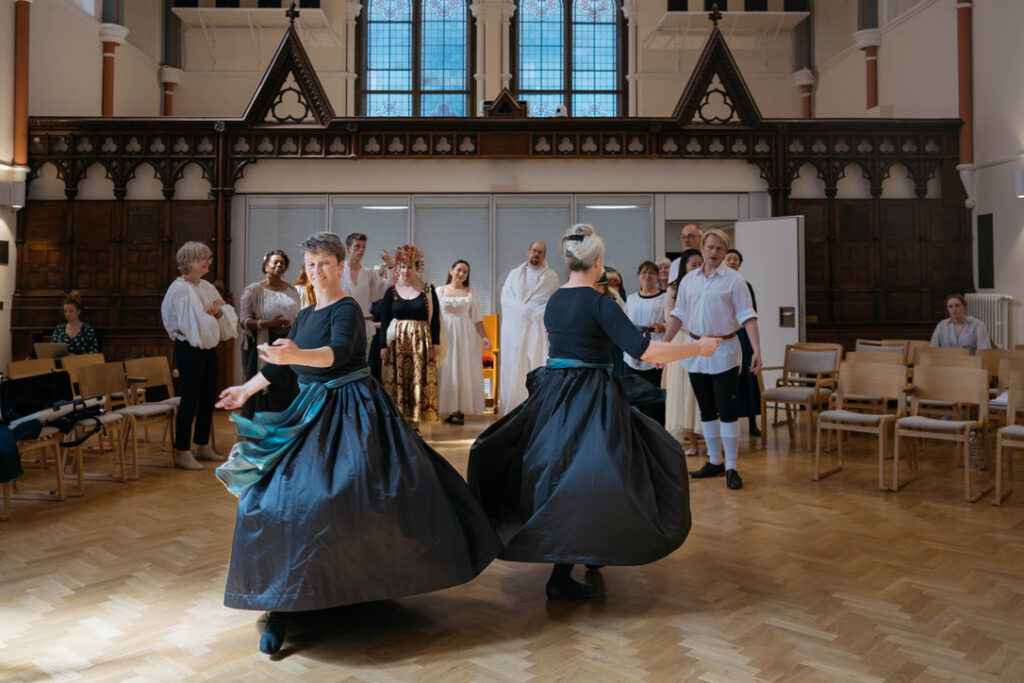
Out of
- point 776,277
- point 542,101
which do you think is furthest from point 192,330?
point 542,101

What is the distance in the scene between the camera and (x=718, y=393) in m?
5.27

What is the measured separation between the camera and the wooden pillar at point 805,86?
13.4 meters

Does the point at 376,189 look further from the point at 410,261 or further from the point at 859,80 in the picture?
the point at 859,80

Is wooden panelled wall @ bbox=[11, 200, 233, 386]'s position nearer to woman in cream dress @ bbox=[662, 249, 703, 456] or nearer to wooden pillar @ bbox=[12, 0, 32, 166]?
wooden pillar @ bbox=[12, 0, 32, 166]

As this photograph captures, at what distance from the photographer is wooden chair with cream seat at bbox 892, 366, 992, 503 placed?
16.4 ft

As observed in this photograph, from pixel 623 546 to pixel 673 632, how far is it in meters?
0.37

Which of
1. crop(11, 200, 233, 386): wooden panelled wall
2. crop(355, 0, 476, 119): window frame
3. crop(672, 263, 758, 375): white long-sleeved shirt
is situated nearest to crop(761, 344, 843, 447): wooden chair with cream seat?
crop(672, 263, 758, 375): white long-sleeved shirt

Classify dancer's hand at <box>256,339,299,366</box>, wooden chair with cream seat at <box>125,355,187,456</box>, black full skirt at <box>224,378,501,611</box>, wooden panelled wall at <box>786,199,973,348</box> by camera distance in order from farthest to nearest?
wooden panelled wall at <box>786,199,973,348</box> < wooden chair with cream seat at <box>125,355,187,456</box> < black full skirt at <box>224,378,501,611</box> < dancer's hand at <box>256,339,299,366</box>

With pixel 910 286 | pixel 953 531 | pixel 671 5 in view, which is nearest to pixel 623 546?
pixel 953 531

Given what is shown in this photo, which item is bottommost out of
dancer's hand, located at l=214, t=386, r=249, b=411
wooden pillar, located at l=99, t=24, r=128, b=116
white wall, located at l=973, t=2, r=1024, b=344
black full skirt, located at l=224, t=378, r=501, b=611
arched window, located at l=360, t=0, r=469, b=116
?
black full skirt, located at l=224, t=378, r=501, b=611

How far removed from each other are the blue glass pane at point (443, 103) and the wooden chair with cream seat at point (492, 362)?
4.94 meters

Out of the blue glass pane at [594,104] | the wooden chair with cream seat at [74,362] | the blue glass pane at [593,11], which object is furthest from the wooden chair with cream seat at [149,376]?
the blue glass pane at [593,11]

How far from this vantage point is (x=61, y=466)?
4977 millimetres

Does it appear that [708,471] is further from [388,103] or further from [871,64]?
[388,103]
